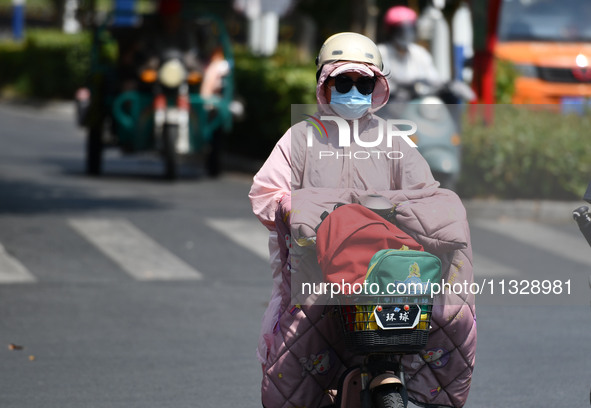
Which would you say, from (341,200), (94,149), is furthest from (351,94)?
(94,149)

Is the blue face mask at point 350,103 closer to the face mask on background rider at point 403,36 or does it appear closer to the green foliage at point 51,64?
the face mask on background rider at point 403,36

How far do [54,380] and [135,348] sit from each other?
87 centimetres

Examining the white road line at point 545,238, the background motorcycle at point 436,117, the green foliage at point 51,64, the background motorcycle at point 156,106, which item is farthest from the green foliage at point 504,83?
the green foliage at point 51,64

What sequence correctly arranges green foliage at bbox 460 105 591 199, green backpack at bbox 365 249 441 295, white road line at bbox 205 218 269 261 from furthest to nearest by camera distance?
green foliage at bbox 460 105 591 199, white road line at bbox 205 218 269 261, green backpack at bbox 365 249 441 295

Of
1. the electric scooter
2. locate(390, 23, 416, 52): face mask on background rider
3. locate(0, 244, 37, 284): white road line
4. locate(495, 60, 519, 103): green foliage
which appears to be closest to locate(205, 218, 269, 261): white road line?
locate(0, 244, 37, 284): white road line

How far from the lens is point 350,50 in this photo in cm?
449

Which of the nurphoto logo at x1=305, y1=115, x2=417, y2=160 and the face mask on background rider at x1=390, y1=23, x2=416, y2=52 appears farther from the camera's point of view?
the face mask on background rider at x1=390, y1=23, x2=416, y2=52

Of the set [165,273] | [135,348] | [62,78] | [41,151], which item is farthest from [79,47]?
[135,348]

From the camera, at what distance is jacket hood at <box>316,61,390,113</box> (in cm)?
448

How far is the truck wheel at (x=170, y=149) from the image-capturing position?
1496cm

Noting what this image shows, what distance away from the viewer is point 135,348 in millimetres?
7133

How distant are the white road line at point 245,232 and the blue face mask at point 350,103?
5.93 metres

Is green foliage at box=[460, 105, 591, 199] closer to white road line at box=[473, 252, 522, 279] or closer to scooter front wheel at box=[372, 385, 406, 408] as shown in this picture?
white road line at box=[473, 252, 522, 279]

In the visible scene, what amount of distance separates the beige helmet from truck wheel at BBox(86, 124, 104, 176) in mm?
11276
